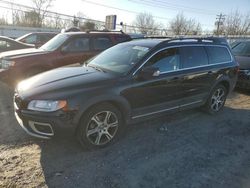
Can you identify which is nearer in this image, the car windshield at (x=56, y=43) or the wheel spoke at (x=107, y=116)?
the wheel spoke at (x=107, y=116)

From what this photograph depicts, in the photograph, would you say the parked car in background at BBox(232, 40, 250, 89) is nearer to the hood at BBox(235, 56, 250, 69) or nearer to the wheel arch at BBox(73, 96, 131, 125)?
the hood at BBox(235, 56, 250, 69)

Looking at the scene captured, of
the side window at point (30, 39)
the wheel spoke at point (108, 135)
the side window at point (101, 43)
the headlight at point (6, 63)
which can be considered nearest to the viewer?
the wheel spoke at point (108, 135)

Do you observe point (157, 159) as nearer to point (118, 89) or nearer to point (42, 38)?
point (118, 89)

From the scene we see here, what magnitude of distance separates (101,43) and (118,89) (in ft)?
15.1

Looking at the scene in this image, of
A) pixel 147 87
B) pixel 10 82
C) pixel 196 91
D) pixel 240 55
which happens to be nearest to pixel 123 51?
pixel 147 87

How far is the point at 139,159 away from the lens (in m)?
3.90

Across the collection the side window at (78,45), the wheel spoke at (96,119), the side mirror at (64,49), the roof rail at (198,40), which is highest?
the roof rail at (198,40)

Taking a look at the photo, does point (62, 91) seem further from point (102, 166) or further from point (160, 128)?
point (160, 128)

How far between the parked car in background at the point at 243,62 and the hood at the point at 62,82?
18.0 ft

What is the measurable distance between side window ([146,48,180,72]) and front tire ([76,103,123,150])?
3.58 feet

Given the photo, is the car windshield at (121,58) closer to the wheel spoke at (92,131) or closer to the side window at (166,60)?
the side window at (166,60)

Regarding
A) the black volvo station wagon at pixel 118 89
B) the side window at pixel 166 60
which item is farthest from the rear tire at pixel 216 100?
the side window at pixel 166 60

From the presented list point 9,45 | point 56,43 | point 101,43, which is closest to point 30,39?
point 9,45

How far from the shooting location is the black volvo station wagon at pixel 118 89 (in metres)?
3.72
